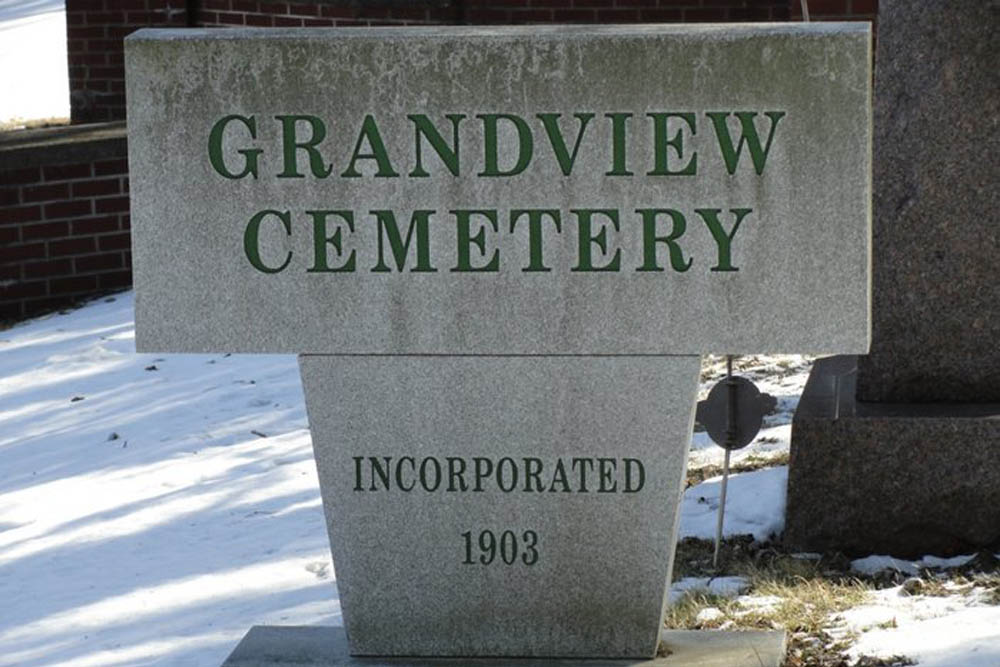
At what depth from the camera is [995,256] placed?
196 inches

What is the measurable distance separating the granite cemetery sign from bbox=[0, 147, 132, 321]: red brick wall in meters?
4.78

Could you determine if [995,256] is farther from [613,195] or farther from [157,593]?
[157,593]

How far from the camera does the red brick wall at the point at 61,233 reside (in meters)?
8.39

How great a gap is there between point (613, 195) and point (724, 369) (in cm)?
360

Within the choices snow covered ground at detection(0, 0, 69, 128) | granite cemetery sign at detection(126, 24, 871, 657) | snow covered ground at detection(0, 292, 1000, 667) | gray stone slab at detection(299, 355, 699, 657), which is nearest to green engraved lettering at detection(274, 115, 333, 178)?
granite cemetery sign at detection(126, 24, 871, 657)

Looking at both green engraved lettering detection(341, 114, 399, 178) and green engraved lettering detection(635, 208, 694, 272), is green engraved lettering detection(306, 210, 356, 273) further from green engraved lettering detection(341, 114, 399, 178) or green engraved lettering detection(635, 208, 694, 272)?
green engraved lettering detection(635, 208, 694, 272)

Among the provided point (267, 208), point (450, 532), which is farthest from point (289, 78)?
point (450, 532)

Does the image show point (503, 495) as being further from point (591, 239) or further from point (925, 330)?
point (925, 330)

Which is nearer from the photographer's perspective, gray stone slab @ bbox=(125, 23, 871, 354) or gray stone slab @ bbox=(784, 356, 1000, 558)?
gray stone slab @ bbox=(125, 23, 871, 354)

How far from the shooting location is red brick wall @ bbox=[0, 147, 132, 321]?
8391 millimetres

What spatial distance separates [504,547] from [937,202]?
1.78 m

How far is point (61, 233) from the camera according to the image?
28.1ft

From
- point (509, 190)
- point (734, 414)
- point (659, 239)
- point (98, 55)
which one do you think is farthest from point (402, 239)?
point (98, 55)

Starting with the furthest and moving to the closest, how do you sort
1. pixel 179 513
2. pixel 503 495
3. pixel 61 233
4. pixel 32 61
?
pixel 32 61 → pixel 61 233 → pixel 179 513 → pixel 503 495
